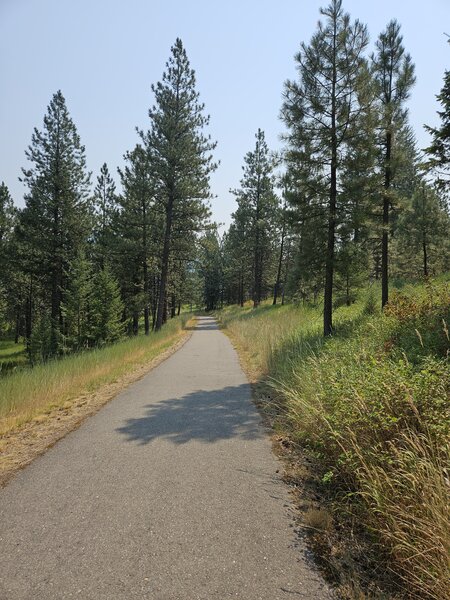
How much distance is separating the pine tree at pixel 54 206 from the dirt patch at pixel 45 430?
60.0ft

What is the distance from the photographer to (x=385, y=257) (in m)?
15.9

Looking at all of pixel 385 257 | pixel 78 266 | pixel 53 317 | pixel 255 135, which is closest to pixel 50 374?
pixel 385 257

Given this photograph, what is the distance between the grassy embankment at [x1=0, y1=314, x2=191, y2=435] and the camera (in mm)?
5957

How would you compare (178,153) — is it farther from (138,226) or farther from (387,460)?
(387,460)

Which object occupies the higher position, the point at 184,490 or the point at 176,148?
the point at 176,148

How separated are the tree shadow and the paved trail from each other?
45 millimetres

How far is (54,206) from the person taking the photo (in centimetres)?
2400

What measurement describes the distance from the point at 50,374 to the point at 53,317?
19595 millimetres

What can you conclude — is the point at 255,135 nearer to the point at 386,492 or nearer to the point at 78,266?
the point at 78,266

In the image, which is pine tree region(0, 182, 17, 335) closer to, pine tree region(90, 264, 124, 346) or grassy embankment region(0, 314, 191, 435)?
pine tree region(90, 264, 124, 346)

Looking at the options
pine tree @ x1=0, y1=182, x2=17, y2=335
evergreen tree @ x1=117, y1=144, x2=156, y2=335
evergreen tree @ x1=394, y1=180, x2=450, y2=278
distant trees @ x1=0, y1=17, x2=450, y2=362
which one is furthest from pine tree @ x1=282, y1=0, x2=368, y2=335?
pine tree @ x1=0, y1=182, x2=17, y2=335

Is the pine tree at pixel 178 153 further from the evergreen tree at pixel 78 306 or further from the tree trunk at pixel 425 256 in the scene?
the tree trunk at pixel 425 256

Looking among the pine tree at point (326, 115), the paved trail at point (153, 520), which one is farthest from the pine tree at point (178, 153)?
the paved trail at point (153, 520)

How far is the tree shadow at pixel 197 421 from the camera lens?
5105mm
